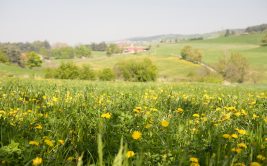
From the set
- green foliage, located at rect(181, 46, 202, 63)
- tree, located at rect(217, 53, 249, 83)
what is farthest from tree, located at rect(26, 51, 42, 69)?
tree, located at rect(217, 53, 249, 83)

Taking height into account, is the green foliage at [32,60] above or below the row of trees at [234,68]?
above

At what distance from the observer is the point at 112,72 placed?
78.7 m

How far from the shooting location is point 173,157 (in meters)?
1.92

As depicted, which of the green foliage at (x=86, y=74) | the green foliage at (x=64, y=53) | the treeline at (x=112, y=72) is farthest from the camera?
the green foliage at (x=64, y=53)

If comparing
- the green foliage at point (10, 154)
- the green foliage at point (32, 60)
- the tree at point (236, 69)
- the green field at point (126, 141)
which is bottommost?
the tree at point (236, 69)

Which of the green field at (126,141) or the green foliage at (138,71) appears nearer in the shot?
the green field at (126,141)

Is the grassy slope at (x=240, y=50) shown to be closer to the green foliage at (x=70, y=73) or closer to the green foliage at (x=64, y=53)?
the green foliage at (x=70, y=73)

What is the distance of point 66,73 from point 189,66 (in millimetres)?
50924

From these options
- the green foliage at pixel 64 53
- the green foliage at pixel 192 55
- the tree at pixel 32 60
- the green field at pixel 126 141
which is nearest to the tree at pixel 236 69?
the green foliage at pixel 192 55

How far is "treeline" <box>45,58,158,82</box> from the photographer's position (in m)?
71.7

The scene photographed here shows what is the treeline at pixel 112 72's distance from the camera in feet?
235

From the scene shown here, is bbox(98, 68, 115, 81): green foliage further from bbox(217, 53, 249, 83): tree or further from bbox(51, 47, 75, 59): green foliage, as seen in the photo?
bbox(51, 47, 75, 59): green foliage

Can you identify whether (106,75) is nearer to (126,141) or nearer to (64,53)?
(126,141)

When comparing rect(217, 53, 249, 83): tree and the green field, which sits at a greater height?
the green field
